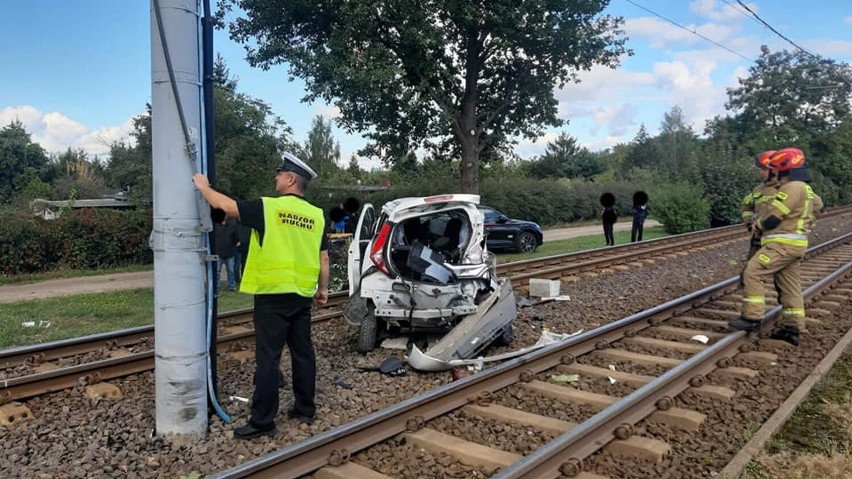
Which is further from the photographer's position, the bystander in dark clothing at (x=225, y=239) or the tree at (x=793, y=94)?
the tree at (x=793, y=94)

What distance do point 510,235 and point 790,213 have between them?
42.4ft

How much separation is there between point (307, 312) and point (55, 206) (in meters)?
16.0

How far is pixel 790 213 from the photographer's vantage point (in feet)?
23.1

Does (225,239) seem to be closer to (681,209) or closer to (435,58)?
(435,58)

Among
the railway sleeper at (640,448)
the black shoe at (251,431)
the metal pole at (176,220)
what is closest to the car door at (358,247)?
the black shoe at (251,431)

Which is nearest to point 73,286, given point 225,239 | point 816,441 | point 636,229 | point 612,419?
point 225,239

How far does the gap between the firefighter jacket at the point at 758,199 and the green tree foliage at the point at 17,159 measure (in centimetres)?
5196

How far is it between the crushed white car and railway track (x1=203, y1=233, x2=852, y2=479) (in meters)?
0.87

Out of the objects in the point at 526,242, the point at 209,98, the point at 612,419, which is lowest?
the point at 612,419

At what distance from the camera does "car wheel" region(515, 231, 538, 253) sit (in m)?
19.9

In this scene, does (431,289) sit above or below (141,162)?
below

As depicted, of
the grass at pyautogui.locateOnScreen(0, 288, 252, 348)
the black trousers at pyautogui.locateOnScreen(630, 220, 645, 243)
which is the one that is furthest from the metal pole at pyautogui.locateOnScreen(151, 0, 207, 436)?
the black trousers at pyautogui.locateOnScreen(630, 220, 645, 243)

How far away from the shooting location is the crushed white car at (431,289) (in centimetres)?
722

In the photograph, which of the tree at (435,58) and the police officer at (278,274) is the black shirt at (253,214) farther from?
the tree at (435,58)
